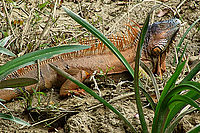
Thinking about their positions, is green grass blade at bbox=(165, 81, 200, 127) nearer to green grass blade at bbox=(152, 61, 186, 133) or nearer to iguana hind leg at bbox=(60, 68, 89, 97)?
green grass blade at bbox=(152, 61, 186, 133)

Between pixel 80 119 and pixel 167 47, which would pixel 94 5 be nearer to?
pixel 167 47

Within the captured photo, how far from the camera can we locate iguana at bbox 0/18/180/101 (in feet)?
11.9

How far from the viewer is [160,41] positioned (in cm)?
404

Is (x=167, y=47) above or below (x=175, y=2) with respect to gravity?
below

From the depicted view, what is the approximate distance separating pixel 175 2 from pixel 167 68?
1.79 meters

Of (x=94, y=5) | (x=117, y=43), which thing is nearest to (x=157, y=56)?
(x=117, y=43)

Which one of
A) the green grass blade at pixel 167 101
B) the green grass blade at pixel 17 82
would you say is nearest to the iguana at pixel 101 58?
the green grass blade at pixel 17 82

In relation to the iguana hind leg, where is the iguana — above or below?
above

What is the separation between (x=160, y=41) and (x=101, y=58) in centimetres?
92

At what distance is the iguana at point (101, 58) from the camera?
11.9 feet

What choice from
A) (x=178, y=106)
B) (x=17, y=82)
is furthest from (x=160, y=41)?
(x=17, y=82)

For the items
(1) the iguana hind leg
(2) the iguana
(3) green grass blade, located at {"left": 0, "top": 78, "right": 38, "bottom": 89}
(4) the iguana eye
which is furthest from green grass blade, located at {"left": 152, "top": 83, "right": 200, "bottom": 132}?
(4) the iguana eye

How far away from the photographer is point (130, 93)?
306 cm

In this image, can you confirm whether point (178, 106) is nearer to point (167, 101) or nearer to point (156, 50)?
point (167, 101)
